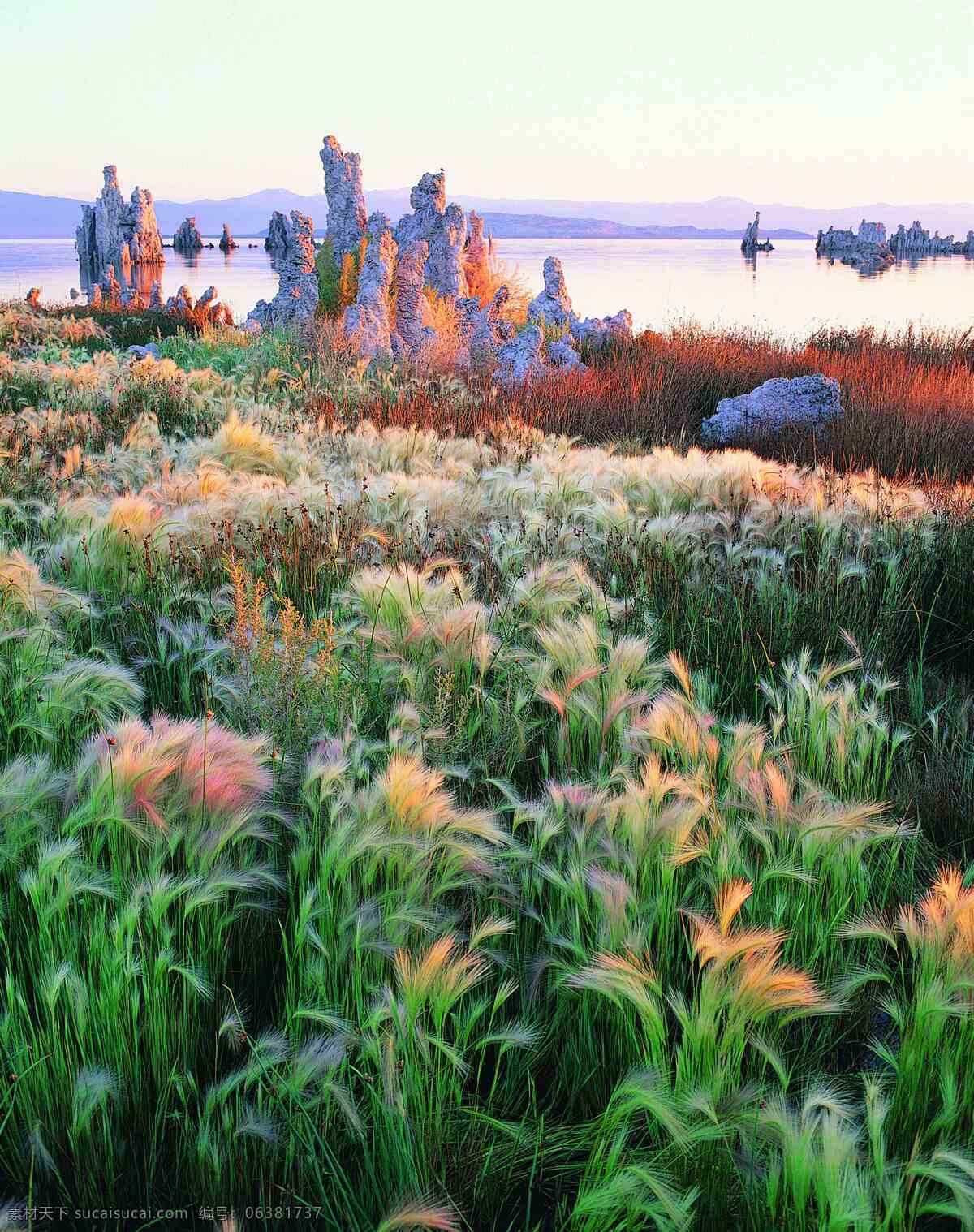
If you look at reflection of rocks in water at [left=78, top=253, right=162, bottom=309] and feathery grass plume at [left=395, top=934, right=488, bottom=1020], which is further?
reflection of rocks in water at [left=78, top=253, right=162, bottom=309]

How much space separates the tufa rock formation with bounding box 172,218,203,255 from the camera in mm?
138250

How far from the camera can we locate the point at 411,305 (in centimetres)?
1573

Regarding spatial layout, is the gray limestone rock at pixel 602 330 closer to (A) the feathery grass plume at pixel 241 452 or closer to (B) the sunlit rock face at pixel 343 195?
(B) the sunlit rock face at pixel 343 195

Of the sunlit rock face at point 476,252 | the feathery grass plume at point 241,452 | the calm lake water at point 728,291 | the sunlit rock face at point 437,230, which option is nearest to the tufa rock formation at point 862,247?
the calm lake water at point 728,291

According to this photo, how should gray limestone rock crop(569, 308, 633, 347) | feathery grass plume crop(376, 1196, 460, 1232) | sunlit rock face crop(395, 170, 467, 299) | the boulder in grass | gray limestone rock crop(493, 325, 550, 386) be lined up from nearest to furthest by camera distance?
feathery grass plume crop(376, 1196, 460, 1232), the boulder in grass, gray limestone rock crop(493, 325, 550, 386), gray limestone rock crop(569, 308, 633, 347), sunlit rock face crop(395, 170, 467, 299)

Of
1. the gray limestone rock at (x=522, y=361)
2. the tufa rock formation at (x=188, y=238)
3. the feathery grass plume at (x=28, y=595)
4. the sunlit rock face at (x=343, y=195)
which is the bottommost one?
the feathery grass plume at (x=28, y=595)

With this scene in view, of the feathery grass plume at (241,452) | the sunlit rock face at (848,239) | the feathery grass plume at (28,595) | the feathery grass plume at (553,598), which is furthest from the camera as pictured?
the sunlit rock face at (848,239)

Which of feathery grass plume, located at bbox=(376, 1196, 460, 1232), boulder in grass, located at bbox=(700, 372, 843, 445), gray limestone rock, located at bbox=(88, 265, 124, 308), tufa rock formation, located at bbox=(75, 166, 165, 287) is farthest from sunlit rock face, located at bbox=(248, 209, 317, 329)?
tufa rock formation, located at bbox=(75, 166, 165, 287)

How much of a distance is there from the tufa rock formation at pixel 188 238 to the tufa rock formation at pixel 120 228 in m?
59.0

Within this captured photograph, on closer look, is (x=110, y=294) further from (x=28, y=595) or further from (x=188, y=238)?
(x=188, y=238)

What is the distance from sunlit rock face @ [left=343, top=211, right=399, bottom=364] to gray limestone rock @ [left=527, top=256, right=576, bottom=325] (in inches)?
135

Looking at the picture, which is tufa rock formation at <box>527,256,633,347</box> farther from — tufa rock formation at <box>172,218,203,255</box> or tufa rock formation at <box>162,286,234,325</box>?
tufa rock formation at <box>172,218,203,255</box>

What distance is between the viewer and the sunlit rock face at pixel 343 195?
845 inches

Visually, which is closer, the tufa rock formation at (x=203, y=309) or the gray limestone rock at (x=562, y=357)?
the gray limestone rock at (x=562, y=357)
